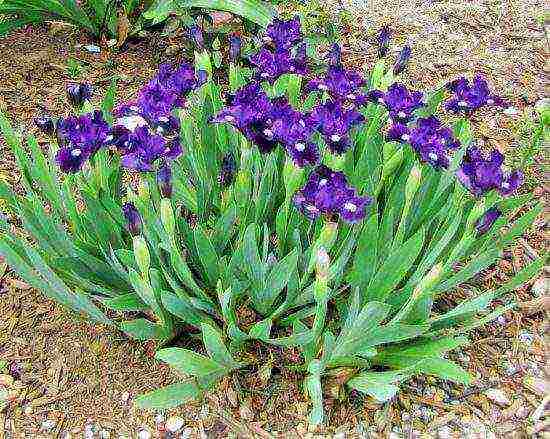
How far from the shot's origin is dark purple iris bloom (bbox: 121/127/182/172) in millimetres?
1839

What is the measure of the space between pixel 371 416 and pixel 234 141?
3.21ft

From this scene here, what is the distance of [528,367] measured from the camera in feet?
7.92

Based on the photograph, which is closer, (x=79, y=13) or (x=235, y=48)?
(x=235, y=48)

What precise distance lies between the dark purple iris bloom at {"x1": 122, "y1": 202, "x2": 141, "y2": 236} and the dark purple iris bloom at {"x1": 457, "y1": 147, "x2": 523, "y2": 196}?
2.85ft

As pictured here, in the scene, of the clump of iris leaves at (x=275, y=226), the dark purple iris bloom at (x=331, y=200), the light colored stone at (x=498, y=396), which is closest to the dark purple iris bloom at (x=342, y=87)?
the clump of iris leaves at (x=275, y=226)

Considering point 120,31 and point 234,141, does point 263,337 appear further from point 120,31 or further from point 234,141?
point 120,31

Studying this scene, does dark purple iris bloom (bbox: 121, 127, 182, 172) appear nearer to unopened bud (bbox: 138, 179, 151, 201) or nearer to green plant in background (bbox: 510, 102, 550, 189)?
unopened bud (bbox: 138, 179, 151, 201)

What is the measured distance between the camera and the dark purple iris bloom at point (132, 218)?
2.01m

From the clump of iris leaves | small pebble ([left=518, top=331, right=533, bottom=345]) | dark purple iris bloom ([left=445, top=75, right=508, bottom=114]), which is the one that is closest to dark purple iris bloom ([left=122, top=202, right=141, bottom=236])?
the clump of iris leaves

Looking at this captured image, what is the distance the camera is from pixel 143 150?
184 centimetres

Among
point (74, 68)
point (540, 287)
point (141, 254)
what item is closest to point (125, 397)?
point (141, 254)

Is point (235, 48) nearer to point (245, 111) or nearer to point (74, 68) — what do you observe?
point (245, 111)

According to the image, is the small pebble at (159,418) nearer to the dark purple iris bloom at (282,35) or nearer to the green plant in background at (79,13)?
the dark purple iris bloom at (282,35)

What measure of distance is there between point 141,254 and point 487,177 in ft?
3.01
